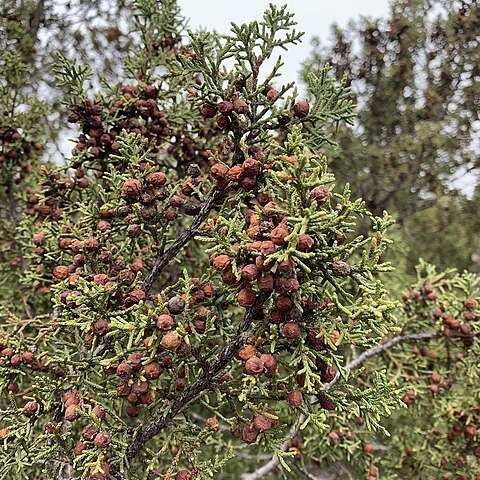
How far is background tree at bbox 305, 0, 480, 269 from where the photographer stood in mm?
5879

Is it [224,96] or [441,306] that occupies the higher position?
[224,96]

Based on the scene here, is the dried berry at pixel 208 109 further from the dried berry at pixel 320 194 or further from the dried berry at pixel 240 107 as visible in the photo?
the dried berry at pixel 320 194

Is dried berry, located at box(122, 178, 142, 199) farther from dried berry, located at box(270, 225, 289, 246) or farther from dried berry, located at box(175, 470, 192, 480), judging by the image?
dried berry, located at box(175, 470, 192, 480)

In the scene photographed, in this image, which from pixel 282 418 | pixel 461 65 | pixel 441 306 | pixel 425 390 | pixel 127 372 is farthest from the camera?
pixel 461 65

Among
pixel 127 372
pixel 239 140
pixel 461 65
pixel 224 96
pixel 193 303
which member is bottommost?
pixel 127 372

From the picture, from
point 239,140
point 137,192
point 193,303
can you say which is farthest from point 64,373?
point 239,140

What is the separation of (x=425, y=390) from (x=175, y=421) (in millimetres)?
1839

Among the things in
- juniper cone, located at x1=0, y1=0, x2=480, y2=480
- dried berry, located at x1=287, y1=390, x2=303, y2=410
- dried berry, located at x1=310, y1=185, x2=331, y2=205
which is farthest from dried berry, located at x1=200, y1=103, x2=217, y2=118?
dried berry, located at x1=287, y1=390, x2=303, y2=410

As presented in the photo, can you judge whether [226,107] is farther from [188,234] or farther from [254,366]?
[254,366]

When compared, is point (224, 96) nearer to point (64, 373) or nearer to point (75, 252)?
point (75, 252)

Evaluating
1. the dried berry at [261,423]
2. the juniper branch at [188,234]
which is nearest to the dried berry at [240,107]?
the juniper branch at [188,234]

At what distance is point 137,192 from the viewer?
6.87 ft

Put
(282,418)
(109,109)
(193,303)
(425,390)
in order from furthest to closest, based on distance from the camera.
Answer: (282,418) → (425,390) → (109,109) → (193,303)

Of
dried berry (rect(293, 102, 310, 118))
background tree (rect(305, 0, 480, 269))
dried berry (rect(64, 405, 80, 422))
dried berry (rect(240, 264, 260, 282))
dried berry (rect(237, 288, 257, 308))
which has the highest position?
background tree (rect(305, 0, 480, 269))
